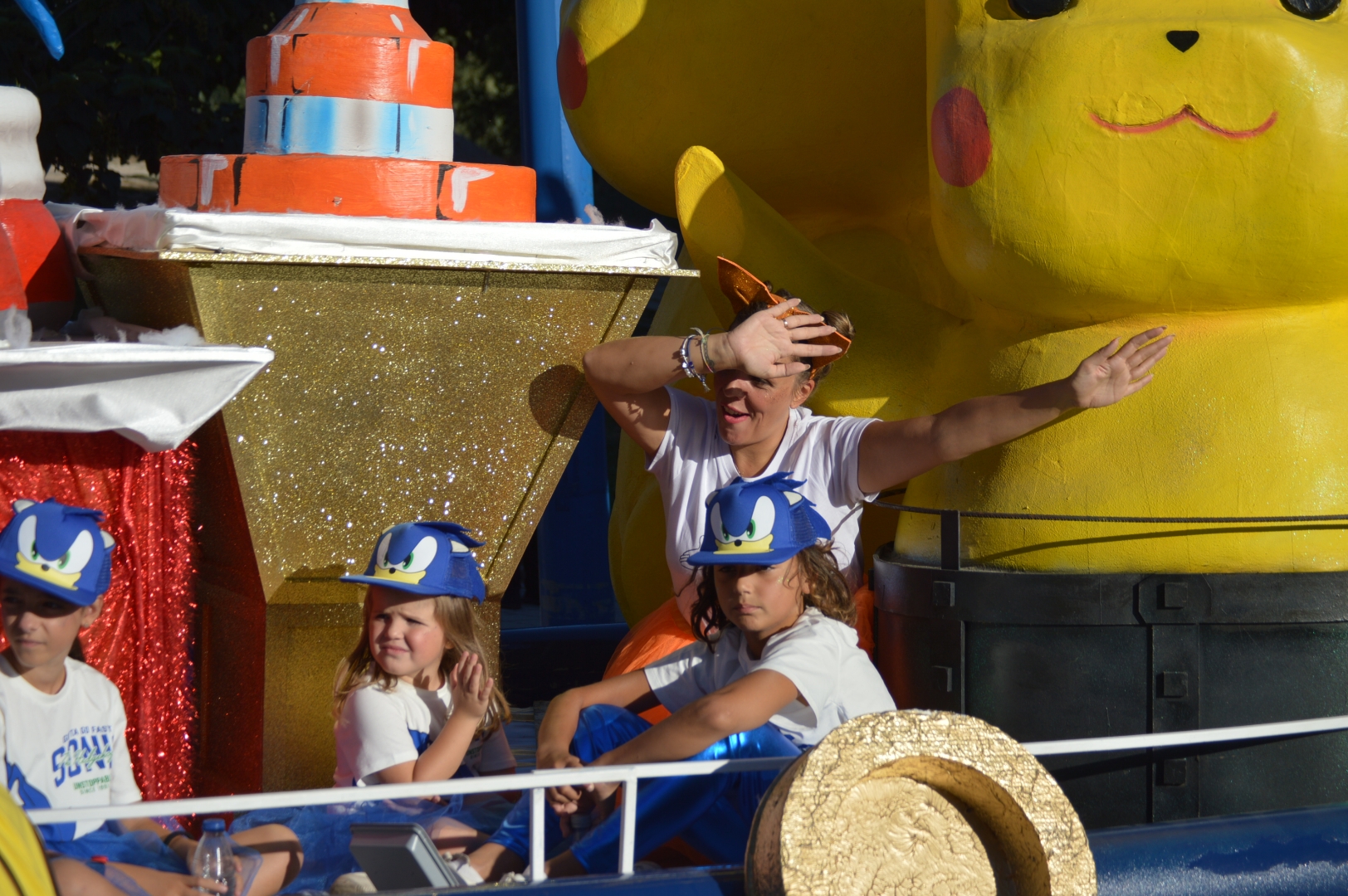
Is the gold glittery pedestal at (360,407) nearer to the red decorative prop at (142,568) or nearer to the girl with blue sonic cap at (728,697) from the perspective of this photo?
the red decorative prop at (142,568)

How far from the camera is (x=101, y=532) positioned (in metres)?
2.13

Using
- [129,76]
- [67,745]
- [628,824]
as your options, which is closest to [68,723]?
[67,745]

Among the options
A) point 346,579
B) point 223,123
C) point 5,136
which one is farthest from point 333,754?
point 223,123

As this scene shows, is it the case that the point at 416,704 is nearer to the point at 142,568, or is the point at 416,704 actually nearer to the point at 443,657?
the point at 443,657

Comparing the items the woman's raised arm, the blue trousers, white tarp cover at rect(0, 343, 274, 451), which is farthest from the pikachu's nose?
white tarp cover at rect(0, 343, 274, 451)

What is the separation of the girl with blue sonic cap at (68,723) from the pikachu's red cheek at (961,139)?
1.44m

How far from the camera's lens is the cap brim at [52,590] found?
203 centimetres

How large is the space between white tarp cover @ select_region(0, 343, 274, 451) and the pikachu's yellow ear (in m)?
1.07

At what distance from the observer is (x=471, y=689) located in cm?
223

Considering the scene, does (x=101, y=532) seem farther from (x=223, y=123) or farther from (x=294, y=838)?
(x=223, y=123)

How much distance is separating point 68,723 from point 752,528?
0.99 metres

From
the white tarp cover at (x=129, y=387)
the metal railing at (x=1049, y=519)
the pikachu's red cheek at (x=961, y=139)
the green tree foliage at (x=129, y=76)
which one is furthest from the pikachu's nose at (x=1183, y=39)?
the green tree foliage at (x=129, y=76)

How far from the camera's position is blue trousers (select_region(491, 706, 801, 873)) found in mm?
2059

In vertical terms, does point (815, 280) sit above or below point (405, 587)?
above
